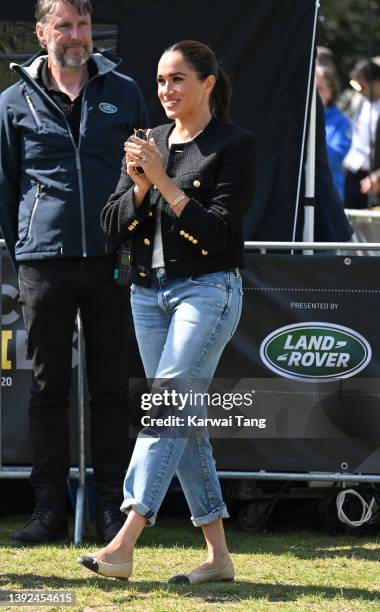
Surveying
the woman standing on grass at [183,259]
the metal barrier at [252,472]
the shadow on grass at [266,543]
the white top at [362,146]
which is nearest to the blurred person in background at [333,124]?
the white top at [362,146]

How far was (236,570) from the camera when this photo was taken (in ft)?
17.4

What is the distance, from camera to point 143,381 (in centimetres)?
618

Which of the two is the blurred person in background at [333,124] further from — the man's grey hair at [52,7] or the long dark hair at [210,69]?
the long dark hair at [210,69]

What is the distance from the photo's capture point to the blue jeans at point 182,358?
15.2 feet

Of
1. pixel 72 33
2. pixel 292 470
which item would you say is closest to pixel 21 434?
pixel 292 470

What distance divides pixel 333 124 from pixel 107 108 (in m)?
4.58

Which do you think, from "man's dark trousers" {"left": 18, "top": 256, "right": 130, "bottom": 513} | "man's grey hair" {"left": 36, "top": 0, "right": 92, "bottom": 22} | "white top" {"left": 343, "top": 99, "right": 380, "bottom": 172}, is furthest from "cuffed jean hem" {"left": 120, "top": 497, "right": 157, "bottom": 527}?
"white top" {"left": 343, "top": 99, "right": 380, "bottom": 172}

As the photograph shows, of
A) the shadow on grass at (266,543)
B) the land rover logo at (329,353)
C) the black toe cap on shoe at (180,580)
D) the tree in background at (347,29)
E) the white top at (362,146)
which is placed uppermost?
the tree in background at (347,29)

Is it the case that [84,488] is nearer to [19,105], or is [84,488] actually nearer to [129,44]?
[19,105]

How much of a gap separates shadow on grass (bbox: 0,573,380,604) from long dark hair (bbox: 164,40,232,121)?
5.97ft

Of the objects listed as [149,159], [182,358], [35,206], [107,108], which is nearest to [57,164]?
[35,206]

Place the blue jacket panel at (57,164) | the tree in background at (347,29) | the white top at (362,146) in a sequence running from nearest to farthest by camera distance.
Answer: the blue jacket panel at (57,164), the white top at (362,146), the tree in background at (347,29)

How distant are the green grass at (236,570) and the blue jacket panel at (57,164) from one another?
1.37 metres

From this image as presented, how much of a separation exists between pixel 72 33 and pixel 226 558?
2.42m
